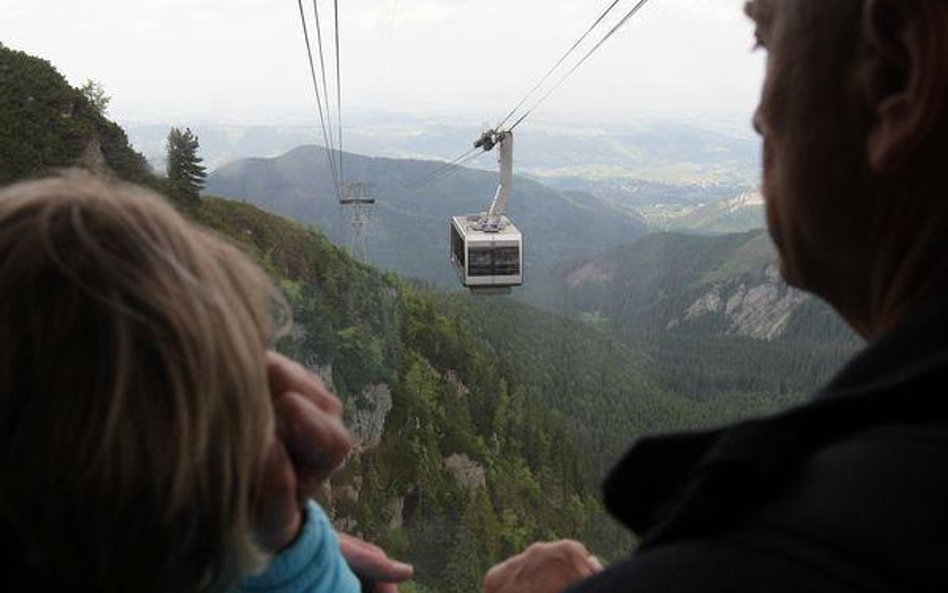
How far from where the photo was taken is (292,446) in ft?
2.60

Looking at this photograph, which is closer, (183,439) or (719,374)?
(183,439)

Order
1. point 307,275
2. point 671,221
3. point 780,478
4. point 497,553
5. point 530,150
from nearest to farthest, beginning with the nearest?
point 780,478 → point 497,553 → point 307,275 → point 671,221 → point 530,150

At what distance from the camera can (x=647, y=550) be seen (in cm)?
63

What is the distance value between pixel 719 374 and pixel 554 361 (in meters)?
6.81

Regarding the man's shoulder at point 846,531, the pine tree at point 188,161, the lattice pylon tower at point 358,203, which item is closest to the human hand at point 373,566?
the man's shoulder at point 846,531

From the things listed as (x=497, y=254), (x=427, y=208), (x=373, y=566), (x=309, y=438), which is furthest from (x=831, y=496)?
(x=427, y=208)

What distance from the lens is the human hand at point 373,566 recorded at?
1.00m

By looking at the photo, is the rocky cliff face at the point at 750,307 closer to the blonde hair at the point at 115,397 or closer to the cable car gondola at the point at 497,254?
the cable car gondola at the point at 497,254

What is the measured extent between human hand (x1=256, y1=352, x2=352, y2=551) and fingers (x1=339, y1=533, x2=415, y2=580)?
188mm

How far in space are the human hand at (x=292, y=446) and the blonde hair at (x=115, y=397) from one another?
0.06m

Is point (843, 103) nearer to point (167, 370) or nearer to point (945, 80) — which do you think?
point (945, 80)

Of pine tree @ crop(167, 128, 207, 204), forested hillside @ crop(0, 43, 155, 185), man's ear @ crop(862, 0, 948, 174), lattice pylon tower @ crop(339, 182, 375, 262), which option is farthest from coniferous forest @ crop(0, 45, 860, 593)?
lattice pylon tower @ crop(339, 182, 375, 262)

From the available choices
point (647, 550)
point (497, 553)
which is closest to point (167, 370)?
point (647, 550)

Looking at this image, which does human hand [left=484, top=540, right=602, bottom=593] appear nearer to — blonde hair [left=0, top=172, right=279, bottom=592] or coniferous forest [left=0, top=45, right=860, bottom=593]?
coniferous forest [left=0, top=45, right=860, bottom=593]
